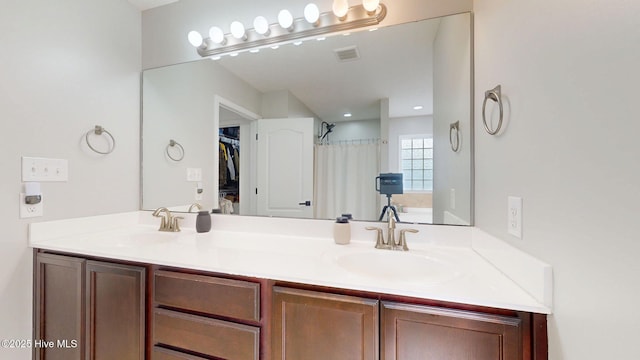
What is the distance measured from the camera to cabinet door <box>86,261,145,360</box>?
3.59 ft

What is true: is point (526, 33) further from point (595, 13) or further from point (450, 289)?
point (450, 289)

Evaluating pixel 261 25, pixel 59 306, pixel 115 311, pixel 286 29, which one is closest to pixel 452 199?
pixel 286 29

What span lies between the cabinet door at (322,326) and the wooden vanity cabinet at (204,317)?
0.09m

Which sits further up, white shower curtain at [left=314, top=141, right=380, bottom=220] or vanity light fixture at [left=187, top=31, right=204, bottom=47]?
vanity light fixture at [left=187, top=31, right=204, bottom=47]

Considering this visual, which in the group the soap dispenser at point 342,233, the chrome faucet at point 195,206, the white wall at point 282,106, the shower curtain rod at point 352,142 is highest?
the white wall at point 282,106

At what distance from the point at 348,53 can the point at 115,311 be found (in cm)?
169

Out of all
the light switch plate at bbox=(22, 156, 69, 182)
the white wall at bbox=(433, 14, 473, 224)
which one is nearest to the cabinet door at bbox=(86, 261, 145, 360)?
the light switch plate at bbox=(22, 156, 69, 182)

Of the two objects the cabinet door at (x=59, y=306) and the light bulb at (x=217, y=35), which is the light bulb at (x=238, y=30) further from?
the cabinet door at (x=59, y=306)

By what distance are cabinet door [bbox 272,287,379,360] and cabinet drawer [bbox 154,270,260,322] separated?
9 cm

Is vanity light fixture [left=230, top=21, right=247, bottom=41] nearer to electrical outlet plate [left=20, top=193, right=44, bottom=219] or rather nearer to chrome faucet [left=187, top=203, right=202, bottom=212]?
chrome faucet [left=187, top=203, right=202, bottom=212]

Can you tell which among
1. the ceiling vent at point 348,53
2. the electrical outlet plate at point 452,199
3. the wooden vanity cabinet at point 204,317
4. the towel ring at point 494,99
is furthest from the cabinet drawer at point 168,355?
the ceiling vent at point 348,53

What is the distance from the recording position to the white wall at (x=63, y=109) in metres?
1.23

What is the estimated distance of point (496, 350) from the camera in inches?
28.2

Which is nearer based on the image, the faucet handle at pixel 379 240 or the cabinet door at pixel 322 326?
the cabinet door at pixel 322 326
